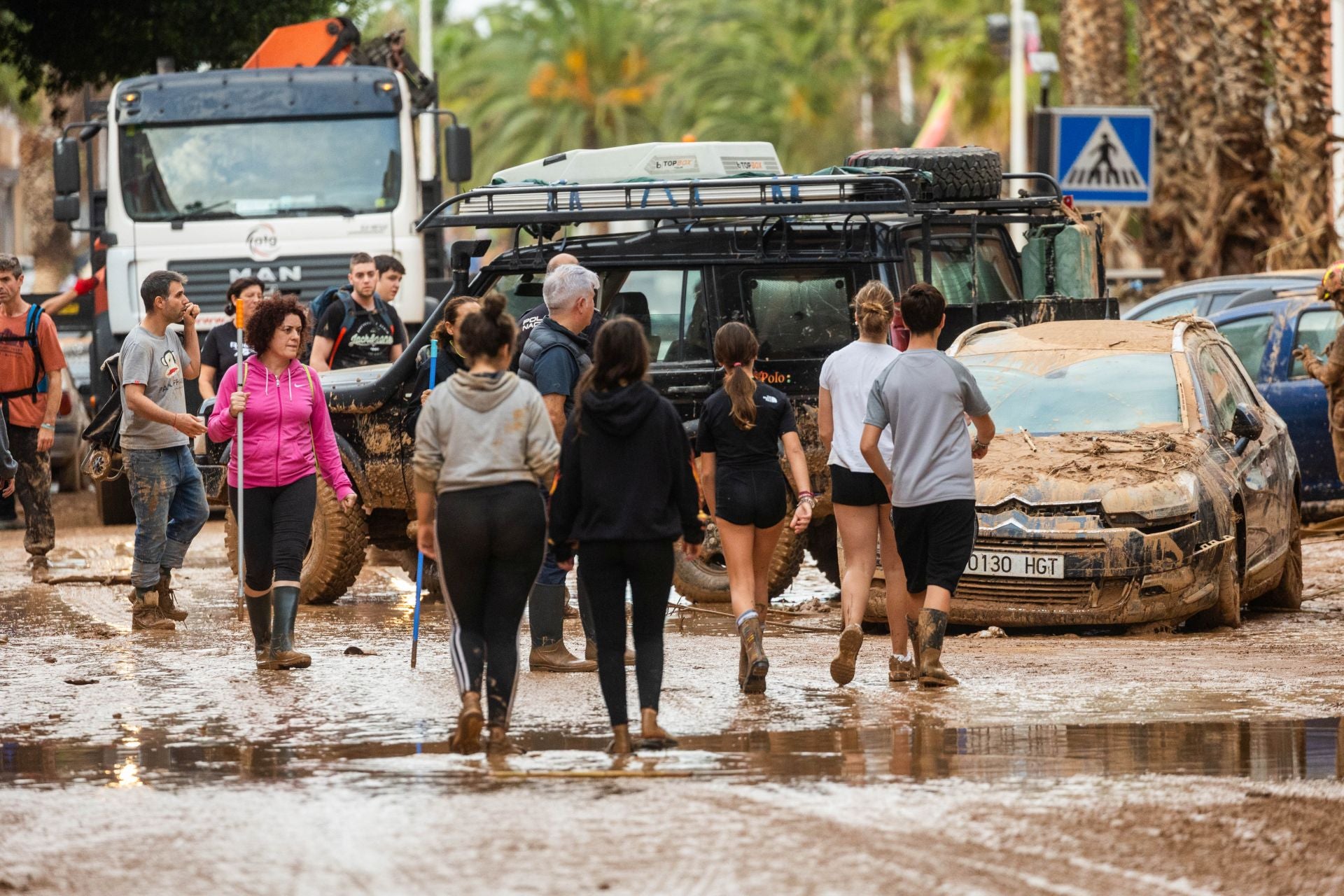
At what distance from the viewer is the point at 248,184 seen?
1839cm

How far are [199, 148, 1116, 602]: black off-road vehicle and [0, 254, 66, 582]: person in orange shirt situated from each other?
2.01 meters

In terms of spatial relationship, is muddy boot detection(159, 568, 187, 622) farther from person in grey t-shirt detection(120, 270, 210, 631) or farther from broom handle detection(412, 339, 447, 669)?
broom handle detection(412, 339, 447, 669)

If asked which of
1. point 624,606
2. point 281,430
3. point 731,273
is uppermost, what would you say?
point 731,273

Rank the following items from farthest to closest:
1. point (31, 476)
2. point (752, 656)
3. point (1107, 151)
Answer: point (1107, 151) → point (31, 476) → point (752, 656)

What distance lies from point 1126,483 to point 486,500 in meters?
4.00

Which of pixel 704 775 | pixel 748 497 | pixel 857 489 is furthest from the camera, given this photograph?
pixel 857 489

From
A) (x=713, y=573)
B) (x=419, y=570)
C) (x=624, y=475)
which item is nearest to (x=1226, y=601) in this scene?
(x=713, y=573)

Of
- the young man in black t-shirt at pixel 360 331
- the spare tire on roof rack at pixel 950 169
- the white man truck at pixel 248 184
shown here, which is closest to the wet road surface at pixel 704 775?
the spare tire on roof rack at pixel 950 169

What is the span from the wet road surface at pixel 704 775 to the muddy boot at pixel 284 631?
0.34 feet

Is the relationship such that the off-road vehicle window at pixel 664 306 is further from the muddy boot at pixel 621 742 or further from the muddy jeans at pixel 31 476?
the muddy boot at pixel 621 742

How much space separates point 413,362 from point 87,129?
7.92 metres

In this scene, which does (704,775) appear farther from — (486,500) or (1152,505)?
(1152,505)

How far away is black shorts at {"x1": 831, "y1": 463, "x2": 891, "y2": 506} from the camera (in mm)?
9086

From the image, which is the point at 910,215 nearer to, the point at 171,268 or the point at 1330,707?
the point at 1330,707
